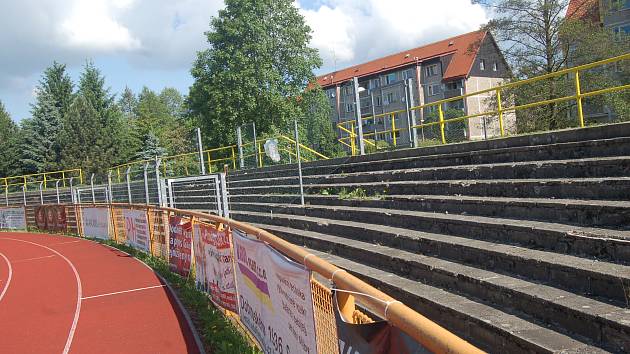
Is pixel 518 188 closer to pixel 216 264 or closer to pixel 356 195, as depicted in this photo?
pixel 216 264

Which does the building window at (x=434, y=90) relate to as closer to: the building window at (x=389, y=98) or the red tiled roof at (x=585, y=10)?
the building window at (x=389, y=98)

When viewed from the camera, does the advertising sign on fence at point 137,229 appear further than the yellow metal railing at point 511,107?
Yes

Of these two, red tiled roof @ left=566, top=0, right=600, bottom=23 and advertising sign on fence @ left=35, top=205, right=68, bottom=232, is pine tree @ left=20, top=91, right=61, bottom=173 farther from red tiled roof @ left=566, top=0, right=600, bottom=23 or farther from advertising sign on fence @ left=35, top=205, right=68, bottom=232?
red tiled roof @ left=566, top=0, right=600, bottom=23

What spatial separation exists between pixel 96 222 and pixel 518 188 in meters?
16.9

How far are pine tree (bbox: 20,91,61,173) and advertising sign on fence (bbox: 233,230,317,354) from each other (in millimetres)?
48813

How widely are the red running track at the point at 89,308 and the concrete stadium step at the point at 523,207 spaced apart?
4471 millimetres

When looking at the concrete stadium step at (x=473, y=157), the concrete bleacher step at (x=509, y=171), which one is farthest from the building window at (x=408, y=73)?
the concrete bleacher step at (x=509, y=171)

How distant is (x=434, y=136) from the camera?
15336 millimetres

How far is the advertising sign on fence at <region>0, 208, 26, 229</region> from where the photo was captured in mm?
28263

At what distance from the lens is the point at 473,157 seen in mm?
9680

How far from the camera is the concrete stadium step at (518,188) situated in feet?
20.5

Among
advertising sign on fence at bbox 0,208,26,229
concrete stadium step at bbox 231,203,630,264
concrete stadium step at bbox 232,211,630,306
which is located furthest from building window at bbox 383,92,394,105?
concrete stadium step at bbox 232,211,630,306

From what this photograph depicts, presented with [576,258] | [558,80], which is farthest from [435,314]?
[558,80]

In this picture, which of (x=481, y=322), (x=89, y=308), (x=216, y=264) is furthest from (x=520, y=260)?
(x=89, y=308)
